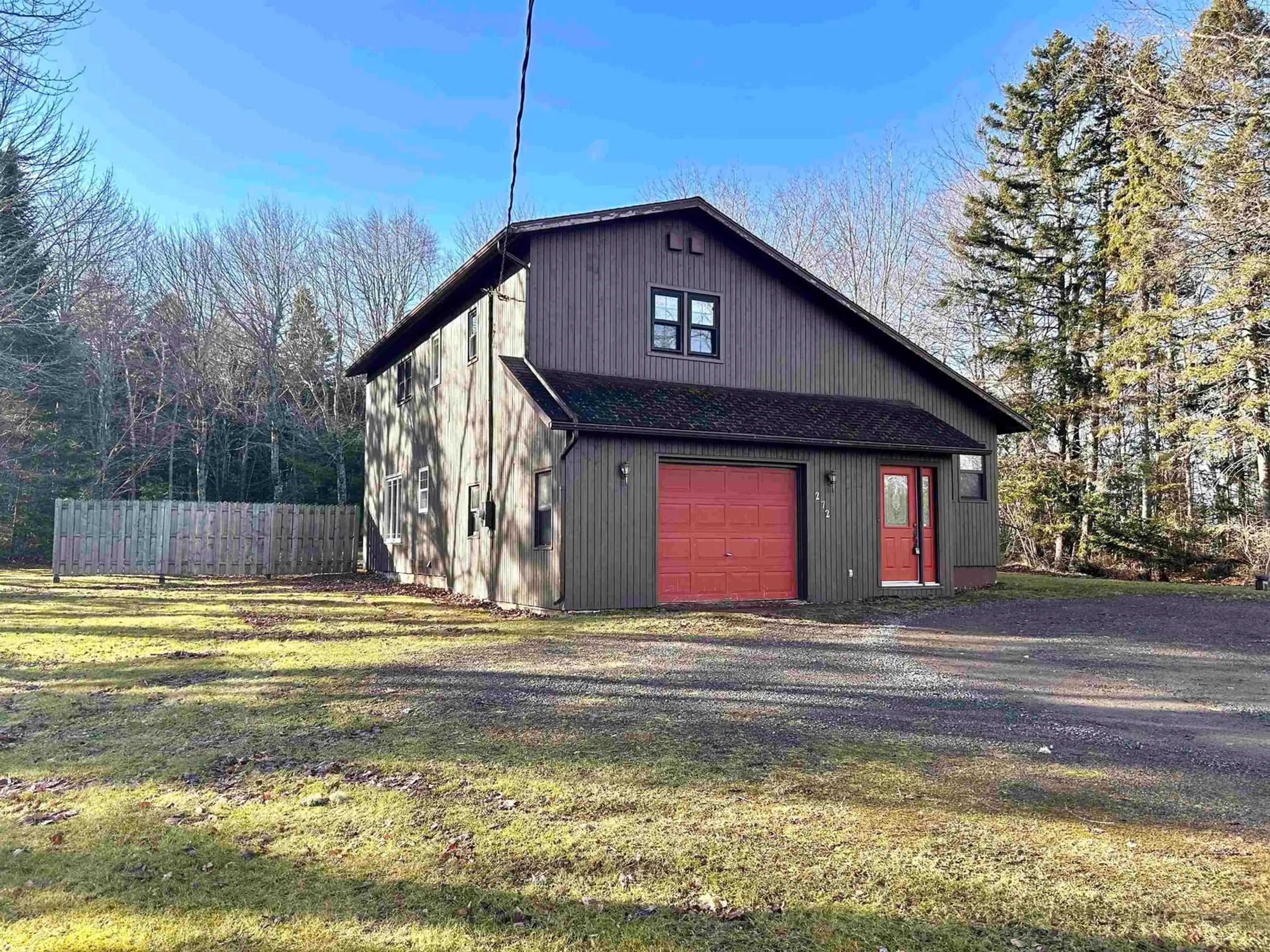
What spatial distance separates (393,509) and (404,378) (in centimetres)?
310

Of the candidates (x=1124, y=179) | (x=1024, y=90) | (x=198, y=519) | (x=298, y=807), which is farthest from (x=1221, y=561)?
(x=198, y=519)

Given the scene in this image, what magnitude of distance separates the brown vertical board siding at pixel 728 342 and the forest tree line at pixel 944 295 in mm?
6740

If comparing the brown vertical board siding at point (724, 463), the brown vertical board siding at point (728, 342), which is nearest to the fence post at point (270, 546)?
the brown vertical board siding at point (728, 342)

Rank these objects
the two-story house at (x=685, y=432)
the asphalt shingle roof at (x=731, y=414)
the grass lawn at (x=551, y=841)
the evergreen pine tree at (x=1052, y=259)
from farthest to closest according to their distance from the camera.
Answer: the evergreen pine tree at (x=1052, y=259)
the two-story house at (x=685, y=432)
the asphalt shingle roof at (x=731, y=414)
the grass lawn at (x=551, y=841)

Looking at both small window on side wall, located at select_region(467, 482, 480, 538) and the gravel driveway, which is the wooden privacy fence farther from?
the gravel driveway

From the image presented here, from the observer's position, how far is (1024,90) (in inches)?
901

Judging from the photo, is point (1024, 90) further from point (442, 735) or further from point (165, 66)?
point (442, 735)

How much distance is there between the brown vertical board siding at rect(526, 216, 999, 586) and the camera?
12.5 m

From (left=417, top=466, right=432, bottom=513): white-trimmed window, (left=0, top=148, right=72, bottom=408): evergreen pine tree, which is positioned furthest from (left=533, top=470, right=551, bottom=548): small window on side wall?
(left=0, top=148, right=72, bottom=408): evergreen pine tree

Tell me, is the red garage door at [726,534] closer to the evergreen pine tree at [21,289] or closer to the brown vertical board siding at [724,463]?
the brown vertical board siding at [724,463]

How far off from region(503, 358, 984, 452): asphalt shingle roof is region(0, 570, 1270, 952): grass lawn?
19.4 feet

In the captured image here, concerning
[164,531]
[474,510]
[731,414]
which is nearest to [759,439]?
[731,414]

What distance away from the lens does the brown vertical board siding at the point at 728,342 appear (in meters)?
12.5

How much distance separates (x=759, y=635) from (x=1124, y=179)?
1916cm
